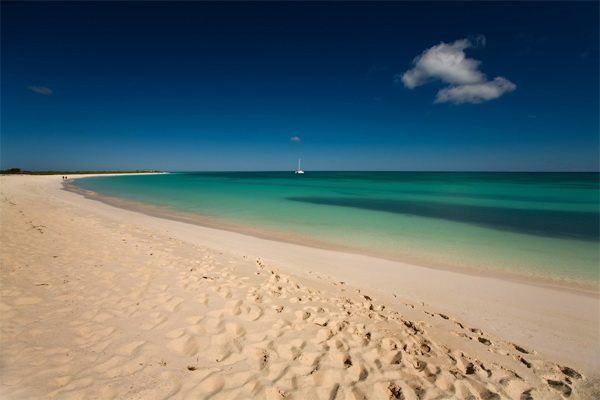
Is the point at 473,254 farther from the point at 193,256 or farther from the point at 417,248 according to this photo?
the point at 193,256

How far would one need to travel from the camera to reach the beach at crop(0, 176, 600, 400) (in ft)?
9.58

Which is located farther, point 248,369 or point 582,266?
point 582,266

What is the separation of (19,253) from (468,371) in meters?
9.49

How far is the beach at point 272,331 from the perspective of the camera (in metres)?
2.92

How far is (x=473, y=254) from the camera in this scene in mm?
9180

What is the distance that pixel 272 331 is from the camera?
3.81 m

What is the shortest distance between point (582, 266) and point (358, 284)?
761cm

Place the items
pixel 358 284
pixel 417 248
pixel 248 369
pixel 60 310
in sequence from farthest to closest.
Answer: pixel 417 248
pixel 358 284
pixel 60 310
pixel 248 369

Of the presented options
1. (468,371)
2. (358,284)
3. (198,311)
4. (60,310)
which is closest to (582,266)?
(358,284)

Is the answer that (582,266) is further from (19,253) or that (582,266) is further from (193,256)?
(19,253)

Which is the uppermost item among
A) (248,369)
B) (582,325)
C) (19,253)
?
(19,253)

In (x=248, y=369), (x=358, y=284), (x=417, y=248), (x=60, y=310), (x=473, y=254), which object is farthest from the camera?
(x=417, y=248)

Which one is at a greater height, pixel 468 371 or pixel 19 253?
pixel 19 253

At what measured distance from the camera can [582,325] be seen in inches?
187
